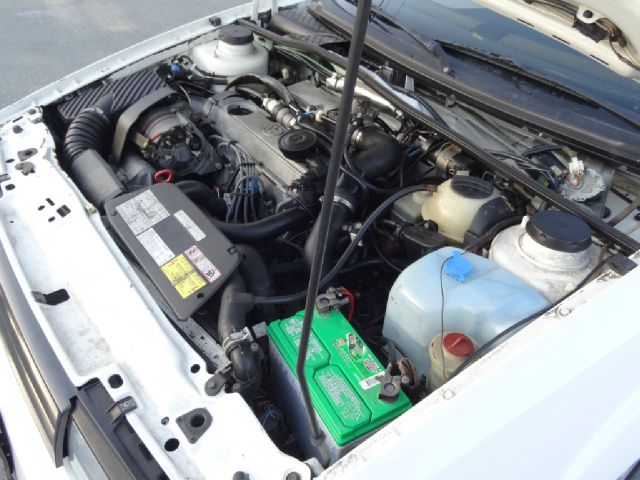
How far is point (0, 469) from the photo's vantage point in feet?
5.72

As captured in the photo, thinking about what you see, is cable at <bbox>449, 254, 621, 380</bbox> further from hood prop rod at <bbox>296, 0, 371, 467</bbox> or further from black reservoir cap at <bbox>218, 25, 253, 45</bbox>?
black reservoir cap at <bbox>218, 25, 253, 45</bbox>

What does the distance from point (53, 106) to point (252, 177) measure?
892 mm

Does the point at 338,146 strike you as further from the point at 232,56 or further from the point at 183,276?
the point at 232,56

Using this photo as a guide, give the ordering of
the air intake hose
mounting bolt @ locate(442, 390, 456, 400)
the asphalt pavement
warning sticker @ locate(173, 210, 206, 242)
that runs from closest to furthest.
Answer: mounting bolt @ locate(442, 390, 456, 400)
warning sticker @ locate(173, 210, 206, 242)
the air intake hose
the asphalt pavement

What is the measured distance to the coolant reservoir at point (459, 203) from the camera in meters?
1.61

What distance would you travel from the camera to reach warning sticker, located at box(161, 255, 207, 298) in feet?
4.76

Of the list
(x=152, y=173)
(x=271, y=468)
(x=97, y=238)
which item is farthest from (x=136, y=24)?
(x=271, y=468)

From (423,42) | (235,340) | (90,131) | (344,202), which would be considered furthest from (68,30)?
(235,340)

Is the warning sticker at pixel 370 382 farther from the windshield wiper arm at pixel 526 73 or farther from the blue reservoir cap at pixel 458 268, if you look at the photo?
the windshield wiper arm at pixel 526 73

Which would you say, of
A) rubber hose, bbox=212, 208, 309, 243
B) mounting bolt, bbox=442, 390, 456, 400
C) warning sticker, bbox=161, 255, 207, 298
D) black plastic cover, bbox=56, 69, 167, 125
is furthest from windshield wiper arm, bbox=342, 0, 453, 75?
mounting bolt, bbox=442, 390, 456, 400

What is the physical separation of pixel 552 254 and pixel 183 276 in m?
0.94

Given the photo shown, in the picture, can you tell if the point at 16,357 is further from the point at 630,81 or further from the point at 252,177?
the point at 630,81

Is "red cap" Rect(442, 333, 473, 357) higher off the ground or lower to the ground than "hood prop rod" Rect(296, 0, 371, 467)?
lower

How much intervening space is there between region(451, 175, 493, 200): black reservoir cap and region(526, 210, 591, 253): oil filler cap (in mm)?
199
